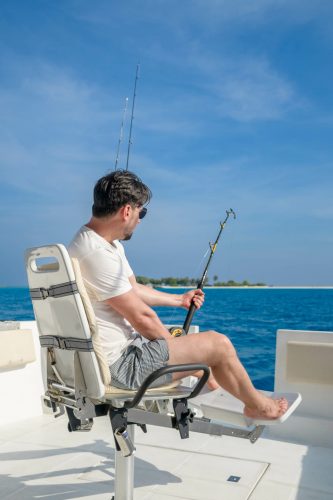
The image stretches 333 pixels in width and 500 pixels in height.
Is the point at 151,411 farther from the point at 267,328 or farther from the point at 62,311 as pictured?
the point at 267,328

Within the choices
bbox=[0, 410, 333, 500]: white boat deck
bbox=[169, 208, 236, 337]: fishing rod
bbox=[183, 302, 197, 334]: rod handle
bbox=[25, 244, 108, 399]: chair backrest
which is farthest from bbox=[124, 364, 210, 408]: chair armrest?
bbox=[0, 410, 333, 500]: white boat deck

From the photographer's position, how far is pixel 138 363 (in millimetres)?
2061

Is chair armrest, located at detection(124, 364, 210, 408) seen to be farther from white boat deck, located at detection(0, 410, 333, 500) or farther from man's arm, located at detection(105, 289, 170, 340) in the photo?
white boat deck, located at detection(0, 410, 333, 500)

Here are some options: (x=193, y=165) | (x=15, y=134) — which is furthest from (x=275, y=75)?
(x=15, y=134)

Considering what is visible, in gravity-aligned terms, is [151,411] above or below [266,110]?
below

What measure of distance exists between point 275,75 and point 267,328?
24.7 metres

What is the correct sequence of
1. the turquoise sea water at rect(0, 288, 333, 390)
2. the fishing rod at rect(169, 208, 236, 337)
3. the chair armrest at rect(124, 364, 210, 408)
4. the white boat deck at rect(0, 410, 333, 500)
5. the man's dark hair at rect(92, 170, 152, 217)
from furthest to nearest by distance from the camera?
the turquoise sea water at rect(0, 288, 333, 390)
the white boat deck at rect(0, 410, 333, 500)
the fishing rod at rect(169, 208, 236, 337)
the man's dark hair at rect(92, 170, 152, 217)
the chair armrest at rect(124, 364, 210, 408)

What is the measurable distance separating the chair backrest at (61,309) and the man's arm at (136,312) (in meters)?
0.17

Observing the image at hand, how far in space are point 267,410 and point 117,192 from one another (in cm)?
92

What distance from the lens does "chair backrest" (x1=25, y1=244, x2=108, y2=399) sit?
6.31ft

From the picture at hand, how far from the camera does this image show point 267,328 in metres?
26.8

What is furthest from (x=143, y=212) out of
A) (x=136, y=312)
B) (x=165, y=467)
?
(x=165, y=467)

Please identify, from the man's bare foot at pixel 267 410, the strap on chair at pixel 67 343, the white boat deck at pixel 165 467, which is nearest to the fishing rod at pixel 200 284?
the man's bare foot at pixel 267 410

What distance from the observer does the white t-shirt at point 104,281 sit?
6.80 ft
